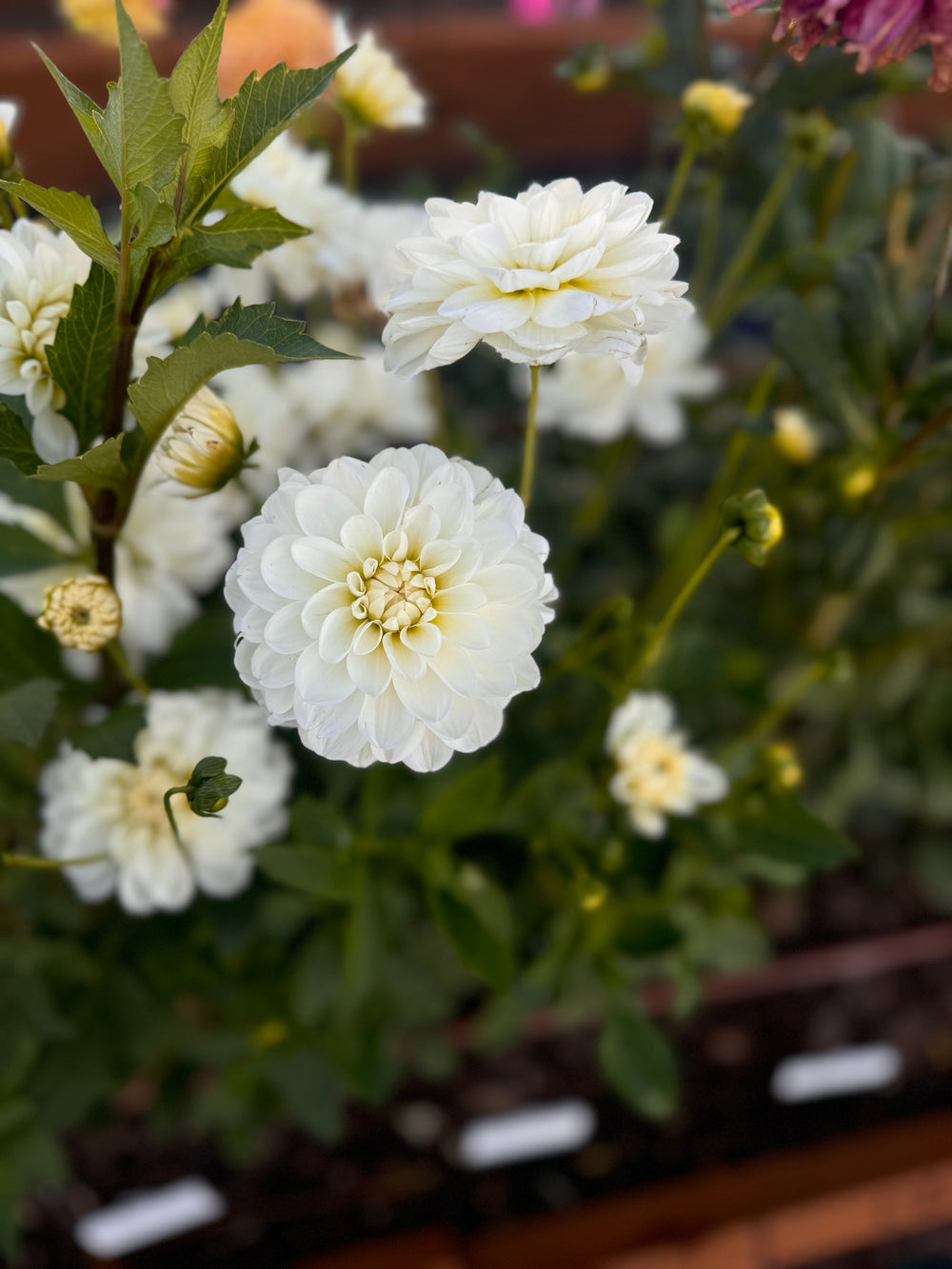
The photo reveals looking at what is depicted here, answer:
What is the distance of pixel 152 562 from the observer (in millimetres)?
529

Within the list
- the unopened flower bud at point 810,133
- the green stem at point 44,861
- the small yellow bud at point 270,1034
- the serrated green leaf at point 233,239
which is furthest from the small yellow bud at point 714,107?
the small yellow bud at point 270,1034

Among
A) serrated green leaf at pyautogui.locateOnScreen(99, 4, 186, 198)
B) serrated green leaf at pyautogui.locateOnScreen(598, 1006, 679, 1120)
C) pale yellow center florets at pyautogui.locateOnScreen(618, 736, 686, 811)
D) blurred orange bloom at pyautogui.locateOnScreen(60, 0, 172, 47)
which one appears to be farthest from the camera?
blurred orange bloom at pyautogui.locateOnScreen(60, 0, 172, 47)

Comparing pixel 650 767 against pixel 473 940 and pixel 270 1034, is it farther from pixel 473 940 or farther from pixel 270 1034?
pixel 270 1034

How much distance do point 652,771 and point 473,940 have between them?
131 millimetres

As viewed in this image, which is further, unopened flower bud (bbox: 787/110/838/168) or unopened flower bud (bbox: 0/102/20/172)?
unopened flower bud (bbox: 787/110/838/168)

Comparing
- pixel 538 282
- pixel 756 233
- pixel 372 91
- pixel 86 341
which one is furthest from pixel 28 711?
pixel 756 233

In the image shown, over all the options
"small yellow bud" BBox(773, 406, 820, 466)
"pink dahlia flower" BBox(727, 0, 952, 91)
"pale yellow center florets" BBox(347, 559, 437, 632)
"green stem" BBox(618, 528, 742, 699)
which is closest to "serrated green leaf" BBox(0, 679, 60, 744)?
"pale yellow center florets" BBox(347, 559, 437, 632)

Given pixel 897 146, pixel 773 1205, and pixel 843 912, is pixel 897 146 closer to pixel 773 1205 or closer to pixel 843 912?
pixel 843 912

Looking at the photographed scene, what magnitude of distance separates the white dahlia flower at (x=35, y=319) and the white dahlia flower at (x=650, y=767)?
1.03 feet

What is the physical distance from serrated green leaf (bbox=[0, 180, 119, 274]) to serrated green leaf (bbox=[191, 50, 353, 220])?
0.15 ft

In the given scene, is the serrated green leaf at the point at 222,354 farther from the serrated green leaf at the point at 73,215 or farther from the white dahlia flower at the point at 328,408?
the white dahlia flower at the point at 328,408

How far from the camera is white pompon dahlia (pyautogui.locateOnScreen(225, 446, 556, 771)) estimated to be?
318 millimetres

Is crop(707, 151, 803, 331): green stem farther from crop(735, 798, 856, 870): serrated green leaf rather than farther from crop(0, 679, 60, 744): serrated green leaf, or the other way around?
crop(0, 679, 60, 744): serrated green leaf

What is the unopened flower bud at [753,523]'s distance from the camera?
1.23ft
